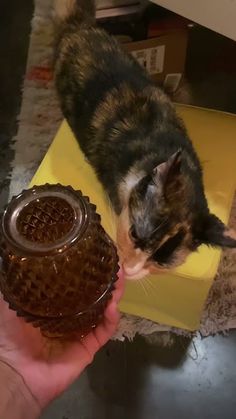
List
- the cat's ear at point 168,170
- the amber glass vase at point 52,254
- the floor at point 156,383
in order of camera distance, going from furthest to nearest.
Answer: the floor at point 156,383
the cat's ear at point 168,170
the amber glass vase at point 52,254

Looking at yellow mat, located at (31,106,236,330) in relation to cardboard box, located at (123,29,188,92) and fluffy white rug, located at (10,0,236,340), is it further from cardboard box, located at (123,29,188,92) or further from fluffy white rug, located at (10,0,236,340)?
cardboard box, located at (123,29,188,92)

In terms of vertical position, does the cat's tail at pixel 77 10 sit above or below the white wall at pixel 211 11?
below

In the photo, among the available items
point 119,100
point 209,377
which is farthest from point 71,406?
point 119,100

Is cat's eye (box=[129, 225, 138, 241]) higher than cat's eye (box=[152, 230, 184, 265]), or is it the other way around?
cat's eye (box=[129, 225, 138, 241])

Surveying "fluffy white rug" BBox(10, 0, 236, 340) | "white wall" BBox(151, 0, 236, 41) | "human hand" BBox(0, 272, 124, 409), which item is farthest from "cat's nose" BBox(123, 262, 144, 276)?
"white wall" BBox(151, 0, 236, 41)

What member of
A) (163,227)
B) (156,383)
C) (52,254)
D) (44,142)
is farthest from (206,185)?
(52,254)

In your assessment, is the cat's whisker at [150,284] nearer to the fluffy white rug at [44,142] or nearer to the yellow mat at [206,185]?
the yellow mat at [206,185]

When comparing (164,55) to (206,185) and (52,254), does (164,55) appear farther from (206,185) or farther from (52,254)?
(52,254)

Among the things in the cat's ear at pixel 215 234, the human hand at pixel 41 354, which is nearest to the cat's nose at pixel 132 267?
the cat's ear at pixel 215 234

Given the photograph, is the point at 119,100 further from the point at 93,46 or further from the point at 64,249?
the point at 64,249
